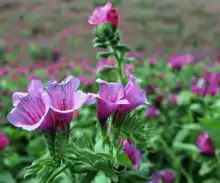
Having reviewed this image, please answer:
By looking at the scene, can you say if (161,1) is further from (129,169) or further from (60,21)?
(129,169)

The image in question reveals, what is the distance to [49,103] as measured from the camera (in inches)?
30.5

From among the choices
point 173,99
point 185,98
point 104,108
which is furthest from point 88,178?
point 173,99

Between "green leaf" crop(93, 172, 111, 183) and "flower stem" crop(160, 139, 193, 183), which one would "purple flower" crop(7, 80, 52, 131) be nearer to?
"green leaf" crop(93, 172, 111, 183)

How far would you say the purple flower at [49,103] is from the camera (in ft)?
2.58

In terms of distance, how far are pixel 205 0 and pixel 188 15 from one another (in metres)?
0.88

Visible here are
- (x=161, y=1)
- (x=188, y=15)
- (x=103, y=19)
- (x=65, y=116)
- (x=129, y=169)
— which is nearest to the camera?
(x=65, y=116)

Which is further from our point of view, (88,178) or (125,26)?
(125,26)

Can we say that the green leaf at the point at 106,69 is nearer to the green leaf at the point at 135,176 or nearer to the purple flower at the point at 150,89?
the green leaf at the point at 135,176

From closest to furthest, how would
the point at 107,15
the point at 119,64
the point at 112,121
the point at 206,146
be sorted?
the point at 112,121 < the point at 107,15 < the point at 119,64 < the point at 206,146

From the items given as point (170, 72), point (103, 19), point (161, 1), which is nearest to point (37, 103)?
point (103, 19)

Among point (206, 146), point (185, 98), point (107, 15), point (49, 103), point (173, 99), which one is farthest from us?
point (173, 99)

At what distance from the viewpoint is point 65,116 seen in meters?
0.80

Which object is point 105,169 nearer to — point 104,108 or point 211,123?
point 104,108

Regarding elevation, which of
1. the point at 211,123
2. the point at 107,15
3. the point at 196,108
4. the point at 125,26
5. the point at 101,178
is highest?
the point at 107,15
